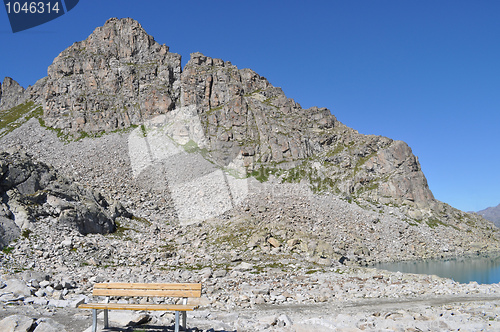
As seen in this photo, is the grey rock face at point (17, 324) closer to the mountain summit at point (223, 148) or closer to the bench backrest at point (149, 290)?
the bench backrest at point (149, 290)

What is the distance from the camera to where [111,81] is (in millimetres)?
129125

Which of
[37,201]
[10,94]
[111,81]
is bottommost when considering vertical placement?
[37,201]

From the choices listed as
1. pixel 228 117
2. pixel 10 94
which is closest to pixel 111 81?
pixel 228 117

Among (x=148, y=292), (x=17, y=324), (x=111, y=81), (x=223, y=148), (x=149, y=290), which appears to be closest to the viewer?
(x=17, y=324)

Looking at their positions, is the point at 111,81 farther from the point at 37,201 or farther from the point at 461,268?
the point at 461,268

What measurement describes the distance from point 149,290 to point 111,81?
434 feet

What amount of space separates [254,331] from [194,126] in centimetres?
10749

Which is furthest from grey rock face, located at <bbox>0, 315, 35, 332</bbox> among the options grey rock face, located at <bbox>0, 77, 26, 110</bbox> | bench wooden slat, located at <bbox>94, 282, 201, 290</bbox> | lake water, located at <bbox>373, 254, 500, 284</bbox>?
grey rock face, located at <bbox>0, 77, 26, 110</bbox>

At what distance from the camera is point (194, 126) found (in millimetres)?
117438

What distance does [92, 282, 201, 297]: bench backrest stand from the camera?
12.6 meters

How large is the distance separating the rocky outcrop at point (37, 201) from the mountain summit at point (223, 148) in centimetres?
2069

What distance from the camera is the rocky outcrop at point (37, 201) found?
111 ft

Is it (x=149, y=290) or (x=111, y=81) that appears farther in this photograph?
(x=111, y=81)

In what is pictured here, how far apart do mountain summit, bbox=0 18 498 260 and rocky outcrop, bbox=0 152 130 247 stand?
20689 millimetres
